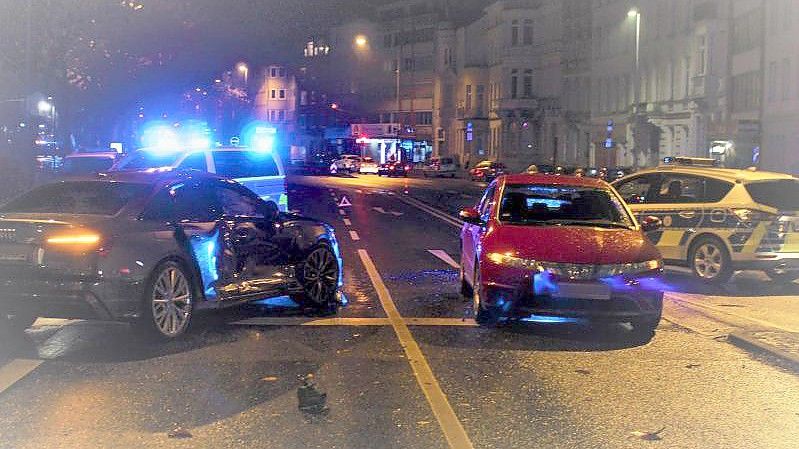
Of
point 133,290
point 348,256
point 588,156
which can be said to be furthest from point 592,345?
point 588,156

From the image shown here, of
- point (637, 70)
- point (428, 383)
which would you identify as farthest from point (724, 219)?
point (637, 70)

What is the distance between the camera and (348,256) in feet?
49.8

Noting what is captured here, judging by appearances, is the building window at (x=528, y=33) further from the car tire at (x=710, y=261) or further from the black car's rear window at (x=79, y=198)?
the black car's rear window at (x=79, y=198)

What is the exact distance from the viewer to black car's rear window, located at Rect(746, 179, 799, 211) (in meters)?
12.0

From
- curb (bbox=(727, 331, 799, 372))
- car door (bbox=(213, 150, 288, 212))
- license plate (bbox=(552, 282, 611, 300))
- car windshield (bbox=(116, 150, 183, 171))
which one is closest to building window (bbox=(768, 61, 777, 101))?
car door (bbox=(213, 150, 288, 212))

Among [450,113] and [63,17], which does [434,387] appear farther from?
[450,113]

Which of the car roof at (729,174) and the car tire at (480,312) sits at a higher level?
the car roof at (729,174)

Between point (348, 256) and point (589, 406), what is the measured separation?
30.9 ft

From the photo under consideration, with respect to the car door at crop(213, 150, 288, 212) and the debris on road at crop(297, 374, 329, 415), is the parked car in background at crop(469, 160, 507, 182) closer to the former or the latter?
the car door at crop(213, 150, 288, 212)

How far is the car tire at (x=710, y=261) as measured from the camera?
12069mm

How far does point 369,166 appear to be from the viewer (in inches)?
2559

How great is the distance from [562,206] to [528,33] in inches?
2254

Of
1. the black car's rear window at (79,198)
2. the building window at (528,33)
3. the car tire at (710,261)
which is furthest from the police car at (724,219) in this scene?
the building window at (528,33)

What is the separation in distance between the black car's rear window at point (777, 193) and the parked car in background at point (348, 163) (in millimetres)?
54262
